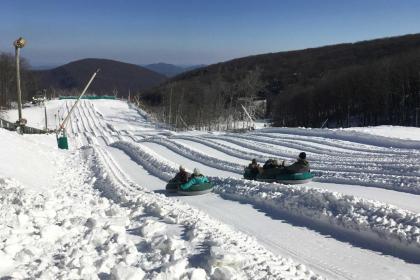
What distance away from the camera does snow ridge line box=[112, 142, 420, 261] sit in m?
7.20

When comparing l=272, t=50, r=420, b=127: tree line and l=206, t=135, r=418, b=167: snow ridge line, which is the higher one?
l=272, t=50, r=420, b=127: tree line

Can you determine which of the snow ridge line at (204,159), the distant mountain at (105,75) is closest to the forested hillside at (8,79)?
the snow ridge line at (204,159)

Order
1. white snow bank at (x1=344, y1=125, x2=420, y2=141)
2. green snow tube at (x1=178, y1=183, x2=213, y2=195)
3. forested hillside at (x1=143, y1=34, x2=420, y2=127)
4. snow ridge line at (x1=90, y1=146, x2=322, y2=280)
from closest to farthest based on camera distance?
snow ridge line at (x1=90, y1=146, x2=322, y2=280), green snow tube at (x1=178, y1=183, x2=213, y2=195), white snow bank at (x1=344, y1=125, x2=420, y2=141), forested hillside at (x1=143, y1=34, x2=420, y2=127)

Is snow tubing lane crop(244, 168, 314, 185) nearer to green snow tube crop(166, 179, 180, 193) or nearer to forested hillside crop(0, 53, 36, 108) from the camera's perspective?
green snow tube crop(166, 179, 180, 193)

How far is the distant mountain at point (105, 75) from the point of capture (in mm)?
162000

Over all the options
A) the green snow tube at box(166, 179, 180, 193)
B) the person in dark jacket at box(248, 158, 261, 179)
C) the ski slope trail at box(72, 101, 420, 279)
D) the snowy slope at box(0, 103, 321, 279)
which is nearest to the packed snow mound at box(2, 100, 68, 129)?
the ski slope trail at box(72, 101, 420, 279)

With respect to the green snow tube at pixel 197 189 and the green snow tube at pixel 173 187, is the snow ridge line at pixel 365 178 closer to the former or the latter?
the green snow tube at pixel 197 189

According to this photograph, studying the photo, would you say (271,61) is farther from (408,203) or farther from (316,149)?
(408,203)

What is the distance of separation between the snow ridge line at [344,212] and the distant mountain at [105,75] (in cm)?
14624

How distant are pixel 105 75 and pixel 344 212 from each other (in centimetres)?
17443

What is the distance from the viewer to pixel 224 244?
7.08m

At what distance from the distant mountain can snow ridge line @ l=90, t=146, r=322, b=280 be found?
146448 millimetres

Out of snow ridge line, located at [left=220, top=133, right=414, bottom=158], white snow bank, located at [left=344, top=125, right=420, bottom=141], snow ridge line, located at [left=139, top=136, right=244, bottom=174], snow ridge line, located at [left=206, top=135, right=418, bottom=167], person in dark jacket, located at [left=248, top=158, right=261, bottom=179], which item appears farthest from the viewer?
white snow bank, located at [left=344, top=125, right=420, bottom=141]

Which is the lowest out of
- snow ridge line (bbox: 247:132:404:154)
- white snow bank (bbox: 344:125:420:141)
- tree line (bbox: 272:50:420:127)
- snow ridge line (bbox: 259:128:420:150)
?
snow ridge line (bbox: 247:132:404:154)
